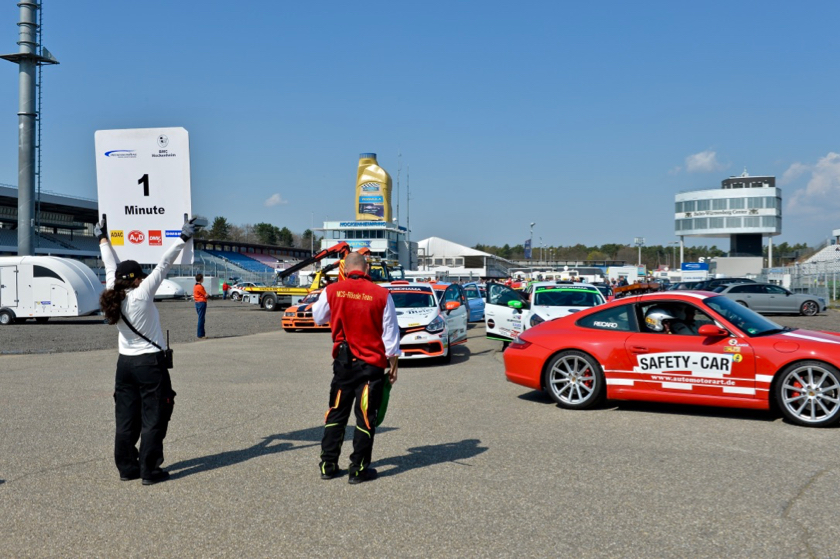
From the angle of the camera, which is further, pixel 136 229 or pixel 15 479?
pixel 136 229

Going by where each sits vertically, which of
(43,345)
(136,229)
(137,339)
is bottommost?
(43,345)

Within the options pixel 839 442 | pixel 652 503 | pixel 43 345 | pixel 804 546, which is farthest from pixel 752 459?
pixel 43 345

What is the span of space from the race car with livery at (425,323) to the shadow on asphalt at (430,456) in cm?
646

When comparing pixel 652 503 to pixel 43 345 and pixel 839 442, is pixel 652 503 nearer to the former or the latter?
pixel 839 442

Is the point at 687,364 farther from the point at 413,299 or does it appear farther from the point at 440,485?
the point at 413,299

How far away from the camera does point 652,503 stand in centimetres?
518

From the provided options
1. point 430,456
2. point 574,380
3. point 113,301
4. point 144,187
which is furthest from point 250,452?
point 574,380

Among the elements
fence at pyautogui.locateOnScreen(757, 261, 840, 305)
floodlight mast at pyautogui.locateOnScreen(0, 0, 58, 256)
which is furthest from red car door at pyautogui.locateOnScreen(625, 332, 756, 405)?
fence at pyautogui.locateOnScreen(757, 261, 840, 305)

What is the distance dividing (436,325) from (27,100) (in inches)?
949

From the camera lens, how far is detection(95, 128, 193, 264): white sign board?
23.2ft

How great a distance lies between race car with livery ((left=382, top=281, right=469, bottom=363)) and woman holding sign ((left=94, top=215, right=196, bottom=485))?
7653mm

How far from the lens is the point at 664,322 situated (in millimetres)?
8766

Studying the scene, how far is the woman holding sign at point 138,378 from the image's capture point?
580 cm

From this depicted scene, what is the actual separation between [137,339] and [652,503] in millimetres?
4081
